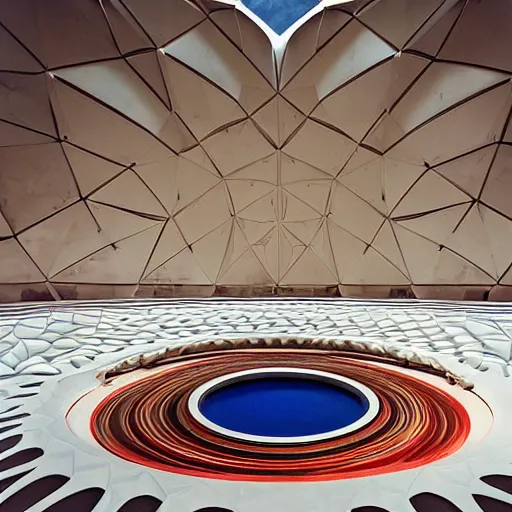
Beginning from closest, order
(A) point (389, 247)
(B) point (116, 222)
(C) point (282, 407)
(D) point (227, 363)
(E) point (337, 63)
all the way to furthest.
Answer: (C) point (282, 407), (D) point (227, 363), (E) point (337, 63), (B) point (116, 222), (A) point (389, 247)

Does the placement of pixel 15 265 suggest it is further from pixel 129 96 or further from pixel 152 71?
pixel 152 71

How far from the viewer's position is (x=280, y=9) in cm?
1080

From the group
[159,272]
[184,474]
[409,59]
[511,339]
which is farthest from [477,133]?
[184,474]

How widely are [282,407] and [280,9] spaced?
29.7 ft

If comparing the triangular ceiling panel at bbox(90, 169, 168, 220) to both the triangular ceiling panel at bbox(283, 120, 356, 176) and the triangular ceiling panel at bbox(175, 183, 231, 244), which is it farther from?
the triangular ceiling panel at bbox(283, 120, 356, 176)

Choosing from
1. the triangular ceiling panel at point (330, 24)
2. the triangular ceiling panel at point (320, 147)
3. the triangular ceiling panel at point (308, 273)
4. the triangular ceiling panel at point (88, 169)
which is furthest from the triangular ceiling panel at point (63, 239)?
the triangular ceiling panel at point (330, 24)

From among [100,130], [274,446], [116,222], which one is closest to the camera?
[274,446]

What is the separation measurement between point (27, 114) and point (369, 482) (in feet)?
32.7

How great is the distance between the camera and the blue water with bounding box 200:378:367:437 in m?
4.56

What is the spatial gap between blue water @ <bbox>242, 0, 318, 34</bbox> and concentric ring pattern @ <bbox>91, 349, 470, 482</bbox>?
8373mm

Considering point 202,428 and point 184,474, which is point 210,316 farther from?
point 184,474

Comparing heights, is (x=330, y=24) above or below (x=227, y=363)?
above

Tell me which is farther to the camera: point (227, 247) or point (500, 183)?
point (227, 247)

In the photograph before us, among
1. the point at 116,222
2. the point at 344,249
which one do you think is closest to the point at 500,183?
the point at 344,249
